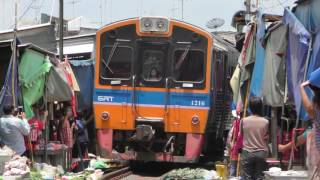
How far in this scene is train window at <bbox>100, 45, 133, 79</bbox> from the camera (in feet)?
48.7

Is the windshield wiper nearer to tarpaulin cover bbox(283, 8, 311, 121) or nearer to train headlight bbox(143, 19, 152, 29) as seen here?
train headlight bbox(143, 19, 152, 29)

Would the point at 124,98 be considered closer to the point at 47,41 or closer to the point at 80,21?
the point at 47,41

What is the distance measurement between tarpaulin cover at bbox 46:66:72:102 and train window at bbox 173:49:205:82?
8.21ft

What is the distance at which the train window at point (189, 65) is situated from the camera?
14.7m

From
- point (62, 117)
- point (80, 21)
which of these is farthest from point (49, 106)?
point (80, 21)

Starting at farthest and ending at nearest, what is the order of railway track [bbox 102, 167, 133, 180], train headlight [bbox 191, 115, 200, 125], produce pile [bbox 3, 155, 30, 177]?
train headlight [bbox 191, 115, 200, 125], railway track [bbox 102, 167, 133, 180], produce pile [bbox 3, 155, 30, 177]

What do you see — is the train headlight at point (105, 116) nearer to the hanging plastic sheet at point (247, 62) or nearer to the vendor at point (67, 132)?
the vendor at point (67, 132)

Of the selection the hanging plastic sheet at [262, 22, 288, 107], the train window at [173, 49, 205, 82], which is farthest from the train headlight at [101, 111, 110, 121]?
the hanging plastic sheet at [262, 22, 288, 107]

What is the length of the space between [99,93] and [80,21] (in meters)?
29.4

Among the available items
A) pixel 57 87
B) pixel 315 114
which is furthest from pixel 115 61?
pixel 315 114

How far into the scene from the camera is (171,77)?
48.1ft

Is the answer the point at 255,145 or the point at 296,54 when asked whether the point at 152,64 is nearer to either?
the point at 296,54

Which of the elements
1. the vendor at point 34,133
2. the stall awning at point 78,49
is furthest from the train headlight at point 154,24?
the stall awning at point 78,49

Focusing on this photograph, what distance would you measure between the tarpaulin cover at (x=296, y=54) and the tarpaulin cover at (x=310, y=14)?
111mm
